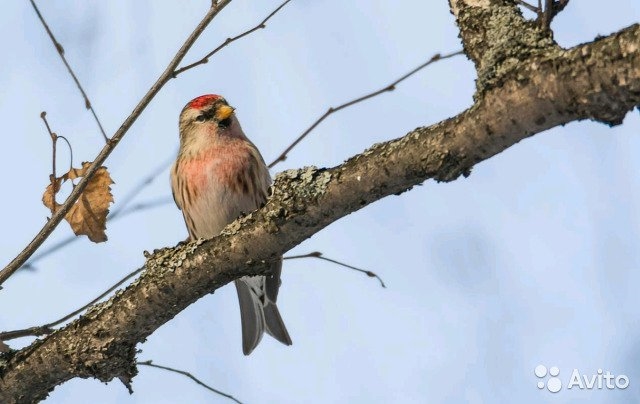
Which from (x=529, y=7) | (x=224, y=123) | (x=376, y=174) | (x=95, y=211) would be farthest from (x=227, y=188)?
(x=529, y=7)

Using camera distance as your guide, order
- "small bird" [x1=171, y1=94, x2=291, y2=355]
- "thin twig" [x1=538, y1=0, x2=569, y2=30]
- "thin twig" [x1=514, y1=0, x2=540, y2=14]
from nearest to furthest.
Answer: "thin twig" [x1=538, y1=0, x2=569, y2=30], "thin twig" [x1=514, y1=0, x2=540, y2=14], "small bird" [x1=171, y1=94, x2=291, y2=355]

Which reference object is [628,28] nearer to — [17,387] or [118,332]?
[118,332]

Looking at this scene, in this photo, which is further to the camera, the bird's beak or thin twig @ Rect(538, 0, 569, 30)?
the bird's beak

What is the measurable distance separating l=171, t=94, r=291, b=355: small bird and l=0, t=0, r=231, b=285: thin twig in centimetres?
161

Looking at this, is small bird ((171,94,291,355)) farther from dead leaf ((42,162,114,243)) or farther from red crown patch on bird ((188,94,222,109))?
dead leaf ((42,162,114,243))

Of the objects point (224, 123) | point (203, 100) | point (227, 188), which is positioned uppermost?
point (203, 100)

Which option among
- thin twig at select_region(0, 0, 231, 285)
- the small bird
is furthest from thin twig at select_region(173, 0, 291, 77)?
the small bird

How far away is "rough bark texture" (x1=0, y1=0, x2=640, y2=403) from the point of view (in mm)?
2174

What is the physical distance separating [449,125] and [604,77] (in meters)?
0.46

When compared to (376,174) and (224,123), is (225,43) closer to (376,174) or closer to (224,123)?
(376,174)

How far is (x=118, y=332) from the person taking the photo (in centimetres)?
316

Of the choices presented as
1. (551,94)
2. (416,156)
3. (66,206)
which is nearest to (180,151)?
(66,206)

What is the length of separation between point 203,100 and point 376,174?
2518mm

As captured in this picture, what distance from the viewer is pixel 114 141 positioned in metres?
2.81
